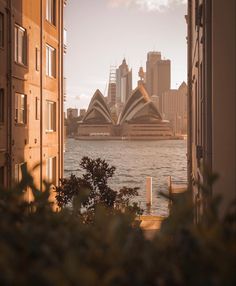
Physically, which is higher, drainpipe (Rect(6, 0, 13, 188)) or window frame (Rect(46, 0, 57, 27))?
window frame (Rect(46, 0, 57, 27))

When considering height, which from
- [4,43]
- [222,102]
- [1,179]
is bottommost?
[1,179]

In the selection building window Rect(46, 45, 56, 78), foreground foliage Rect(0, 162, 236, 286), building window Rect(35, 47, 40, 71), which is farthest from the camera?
building window Rect(46, 45, 56, 78)

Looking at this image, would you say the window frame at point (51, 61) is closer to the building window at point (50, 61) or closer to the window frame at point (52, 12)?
the building window at point (50, 61)

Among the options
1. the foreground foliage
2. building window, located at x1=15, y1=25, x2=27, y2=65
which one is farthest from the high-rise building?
the foreground foliage

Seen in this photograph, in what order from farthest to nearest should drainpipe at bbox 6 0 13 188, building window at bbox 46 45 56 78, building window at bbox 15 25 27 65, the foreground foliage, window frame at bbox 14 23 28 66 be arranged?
building window at bbox 46 45 56 78
building window at bbox 15 25 27 65
window frame at bbox 14 23 28 66
drainpipe at bbox 6 0 13 188
the foreground foliage

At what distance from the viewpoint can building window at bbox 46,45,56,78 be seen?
84.5 ft

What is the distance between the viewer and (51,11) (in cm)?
2666

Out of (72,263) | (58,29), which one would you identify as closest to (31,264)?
(72,263)

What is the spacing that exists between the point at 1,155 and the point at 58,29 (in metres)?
11.1

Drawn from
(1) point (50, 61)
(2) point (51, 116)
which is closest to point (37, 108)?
(2) point (51, 116)

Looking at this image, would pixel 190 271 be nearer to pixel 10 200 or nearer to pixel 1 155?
pixel 10 200

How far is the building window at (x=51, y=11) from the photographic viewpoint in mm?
26031

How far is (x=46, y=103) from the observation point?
1005 inches

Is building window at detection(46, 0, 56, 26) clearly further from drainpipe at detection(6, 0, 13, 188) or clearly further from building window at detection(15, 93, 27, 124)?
drainpipe at detection(6, 0, 13, 188)
